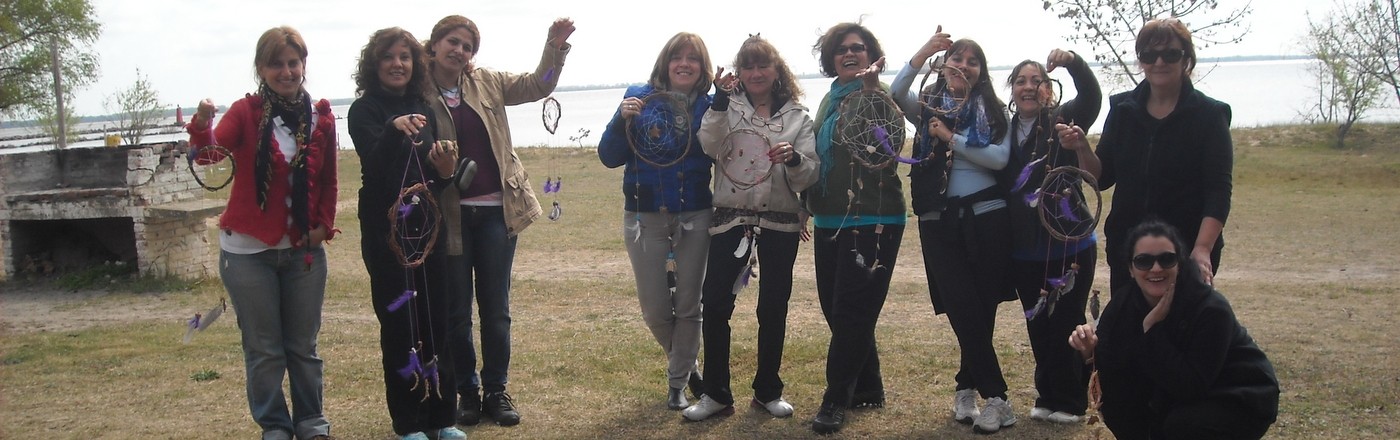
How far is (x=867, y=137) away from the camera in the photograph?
5000 mm

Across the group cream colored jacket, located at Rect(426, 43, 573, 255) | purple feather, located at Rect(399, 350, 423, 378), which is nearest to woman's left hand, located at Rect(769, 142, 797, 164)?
cream colored jacket, located at Rect(426, 43, 573, 255)

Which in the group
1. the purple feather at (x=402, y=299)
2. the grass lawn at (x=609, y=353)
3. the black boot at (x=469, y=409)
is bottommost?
the grass lawn at (x=609, y=353)

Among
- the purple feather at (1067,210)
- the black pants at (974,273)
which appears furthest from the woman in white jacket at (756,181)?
the purple feather at (1067,210)

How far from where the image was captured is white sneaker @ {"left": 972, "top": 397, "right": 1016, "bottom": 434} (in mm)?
5051

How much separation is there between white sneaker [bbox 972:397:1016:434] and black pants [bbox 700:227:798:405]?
3.21ft

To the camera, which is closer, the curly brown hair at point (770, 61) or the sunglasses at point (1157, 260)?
the sunglasses at point (1157, 260)

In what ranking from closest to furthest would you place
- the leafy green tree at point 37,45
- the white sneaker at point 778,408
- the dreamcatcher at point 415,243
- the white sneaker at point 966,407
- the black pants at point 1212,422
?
the black pants at point 1212,422 < the dreamcatcher at point 415,243 < the white sneaker at point 966,407 < the white sneaker at point 778,408 < the leafy green tree at point 37,45

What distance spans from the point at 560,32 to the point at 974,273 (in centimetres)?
230

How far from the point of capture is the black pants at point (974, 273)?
5.02m

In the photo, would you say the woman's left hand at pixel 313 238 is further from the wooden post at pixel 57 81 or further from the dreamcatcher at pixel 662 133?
the wooden post at pixel 57 81

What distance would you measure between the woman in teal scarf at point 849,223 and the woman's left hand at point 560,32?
1.23 metres

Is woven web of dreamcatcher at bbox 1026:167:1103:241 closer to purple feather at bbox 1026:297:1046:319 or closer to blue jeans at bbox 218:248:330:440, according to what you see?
purple feather at bbox 1026:297:1046:319

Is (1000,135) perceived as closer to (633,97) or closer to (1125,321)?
(1125,321)

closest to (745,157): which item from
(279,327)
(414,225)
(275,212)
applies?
(414,225)
